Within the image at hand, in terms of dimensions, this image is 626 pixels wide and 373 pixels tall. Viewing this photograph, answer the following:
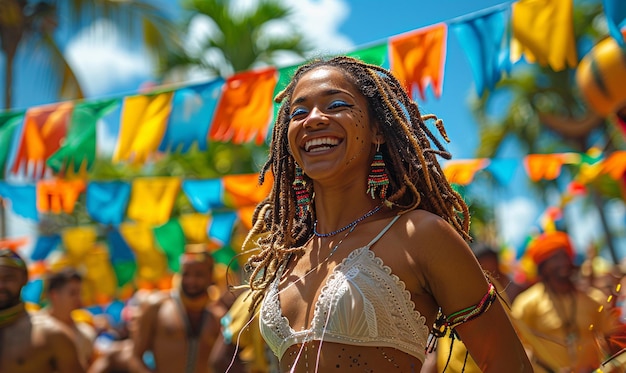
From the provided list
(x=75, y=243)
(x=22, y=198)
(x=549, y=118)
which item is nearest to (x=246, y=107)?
(x=22, y=198)

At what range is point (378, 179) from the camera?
232 cm

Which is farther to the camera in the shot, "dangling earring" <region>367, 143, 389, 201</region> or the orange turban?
the orange turban

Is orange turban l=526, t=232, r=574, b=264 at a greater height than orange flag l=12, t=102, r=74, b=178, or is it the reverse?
orange flag l=12, t=102, r=74, b=178

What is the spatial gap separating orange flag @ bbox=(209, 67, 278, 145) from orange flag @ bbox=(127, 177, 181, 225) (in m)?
2.65

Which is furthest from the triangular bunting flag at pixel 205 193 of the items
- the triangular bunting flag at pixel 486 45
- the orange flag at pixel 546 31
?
the orange flag at pixel 546 31

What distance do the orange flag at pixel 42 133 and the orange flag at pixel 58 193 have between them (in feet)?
6.40

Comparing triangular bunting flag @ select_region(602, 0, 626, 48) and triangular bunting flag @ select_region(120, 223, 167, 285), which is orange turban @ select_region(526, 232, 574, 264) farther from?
triangular bunting flag @ select_region(120, 223, 167, 285)

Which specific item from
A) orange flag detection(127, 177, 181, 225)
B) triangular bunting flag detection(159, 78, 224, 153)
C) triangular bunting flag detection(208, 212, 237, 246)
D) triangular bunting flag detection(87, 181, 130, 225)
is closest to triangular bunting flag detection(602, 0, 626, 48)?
triangular bunting flag detection(159, 78, 224, 153)

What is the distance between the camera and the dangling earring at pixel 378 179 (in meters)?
2.31

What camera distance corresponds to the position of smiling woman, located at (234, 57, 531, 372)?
79.6 inches

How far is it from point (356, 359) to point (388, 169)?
0.66 meters

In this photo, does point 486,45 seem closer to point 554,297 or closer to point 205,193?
point 554,297

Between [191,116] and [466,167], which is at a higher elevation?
[191,116]

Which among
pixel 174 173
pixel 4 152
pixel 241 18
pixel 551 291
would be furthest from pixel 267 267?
pixel 174 173
